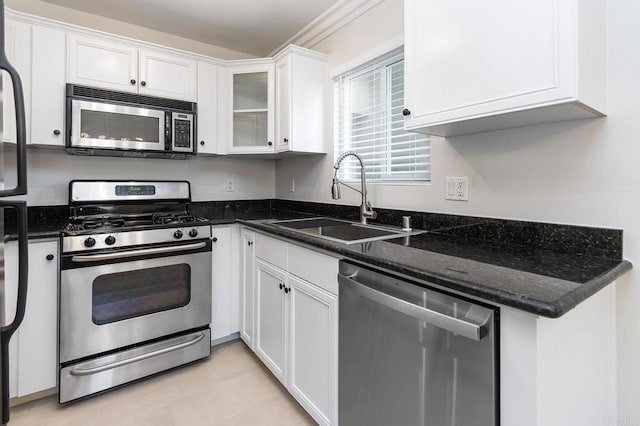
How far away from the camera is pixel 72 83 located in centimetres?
201

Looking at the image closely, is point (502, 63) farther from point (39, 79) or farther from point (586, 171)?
point (39, 79)

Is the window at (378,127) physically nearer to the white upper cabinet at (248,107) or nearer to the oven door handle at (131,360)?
the white upper cabinet at (248,107)

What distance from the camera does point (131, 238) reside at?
1.91 metres

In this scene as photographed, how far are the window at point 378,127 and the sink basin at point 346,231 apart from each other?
1.09 ft

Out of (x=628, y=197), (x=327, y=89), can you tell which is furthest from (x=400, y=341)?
(x=327, y=89)

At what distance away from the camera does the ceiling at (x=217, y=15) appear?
7.23ft

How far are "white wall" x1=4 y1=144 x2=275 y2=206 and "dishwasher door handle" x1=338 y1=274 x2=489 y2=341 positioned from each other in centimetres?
199

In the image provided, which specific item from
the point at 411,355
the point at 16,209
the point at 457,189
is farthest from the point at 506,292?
the point at 16,209

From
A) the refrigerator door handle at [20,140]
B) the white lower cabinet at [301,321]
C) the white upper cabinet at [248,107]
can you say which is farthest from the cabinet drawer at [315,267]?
the white upper cabinet at [248,107]

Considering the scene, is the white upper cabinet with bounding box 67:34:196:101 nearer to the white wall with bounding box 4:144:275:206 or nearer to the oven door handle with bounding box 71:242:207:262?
the white wall with bounding box 4:144:275:206

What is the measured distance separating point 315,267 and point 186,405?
110cm

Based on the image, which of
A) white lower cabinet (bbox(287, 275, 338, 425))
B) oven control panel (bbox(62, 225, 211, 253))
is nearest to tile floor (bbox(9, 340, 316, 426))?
white lower cabinet (bbox(287, 275, 338, 425))

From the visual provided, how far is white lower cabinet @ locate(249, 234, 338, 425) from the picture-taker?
1.44 meters

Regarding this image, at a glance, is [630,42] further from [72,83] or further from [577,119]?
[72,83]
